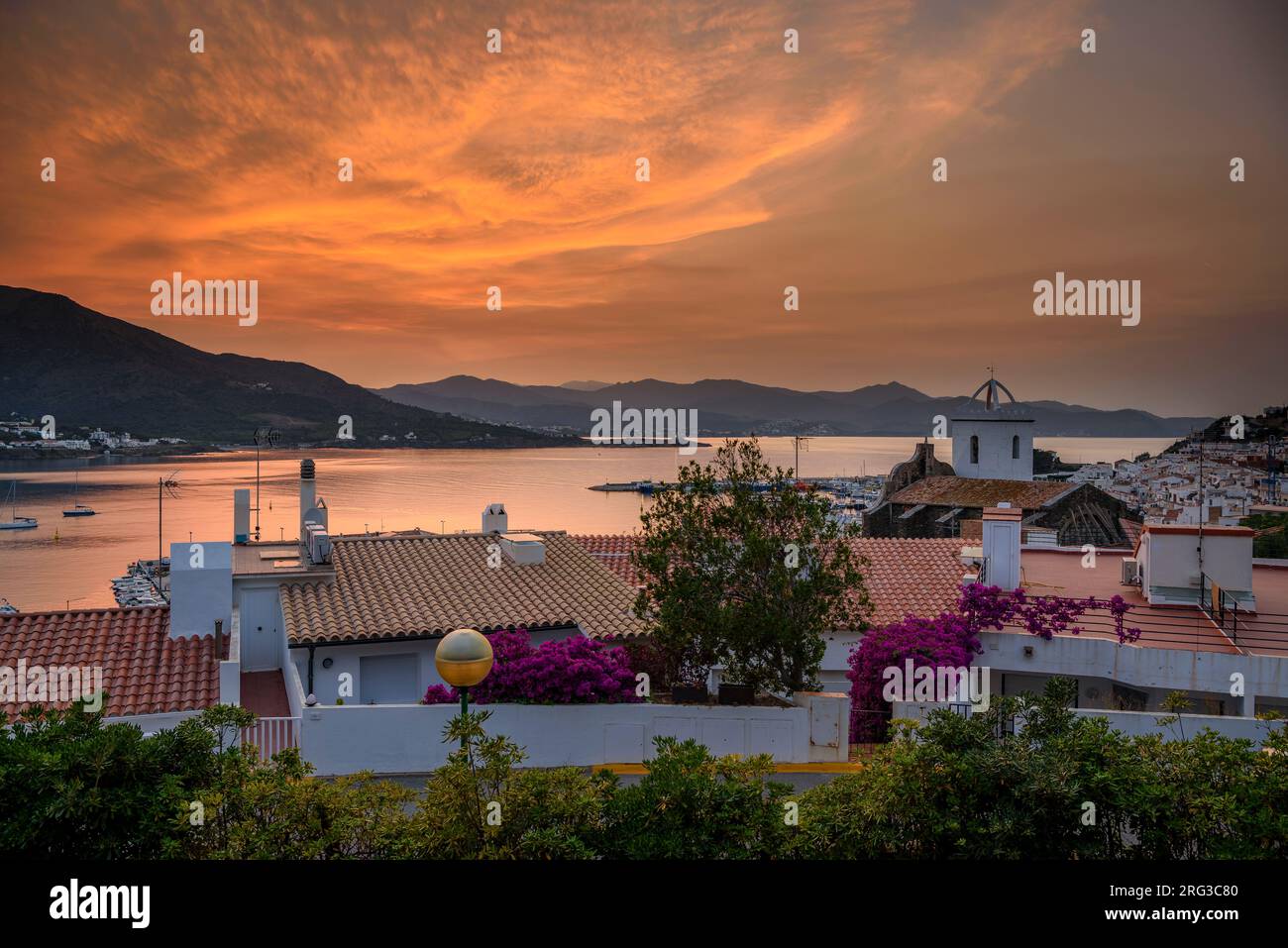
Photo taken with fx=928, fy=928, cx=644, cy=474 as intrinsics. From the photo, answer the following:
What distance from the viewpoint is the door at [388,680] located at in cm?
1477

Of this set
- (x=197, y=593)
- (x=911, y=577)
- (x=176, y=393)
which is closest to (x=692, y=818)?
(x=197, y=593)

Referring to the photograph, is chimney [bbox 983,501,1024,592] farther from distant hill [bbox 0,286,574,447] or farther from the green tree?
distant hill [bbox 0,286,574,447]

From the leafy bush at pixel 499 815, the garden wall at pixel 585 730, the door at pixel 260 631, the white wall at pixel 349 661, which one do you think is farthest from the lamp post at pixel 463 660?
→ the door at pixel 260 631

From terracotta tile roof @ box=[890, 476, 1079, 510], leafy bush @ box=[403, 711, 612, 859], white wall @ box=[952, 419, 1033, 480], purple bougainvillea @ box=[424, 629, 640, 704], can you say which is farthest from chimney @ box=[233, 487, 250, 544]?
white wall @ box=[952, 419, 1033, 480]

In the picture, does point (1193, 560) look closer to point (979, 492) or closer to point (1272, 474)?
point (979, 492)

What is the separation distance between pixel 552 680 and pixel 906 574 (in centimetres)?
1055

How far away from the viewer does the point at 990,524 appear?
1563cm

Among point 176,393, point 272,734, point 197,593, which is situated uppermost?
point 176,393

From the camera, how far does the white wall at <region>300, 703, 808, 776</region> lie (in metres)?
10.8

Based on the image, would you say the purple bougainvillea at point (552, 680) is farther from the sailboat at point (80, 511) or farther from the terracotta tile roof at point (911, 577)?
the sailboat at point (80, 511)

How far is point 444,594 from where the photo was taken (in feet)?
54.0
